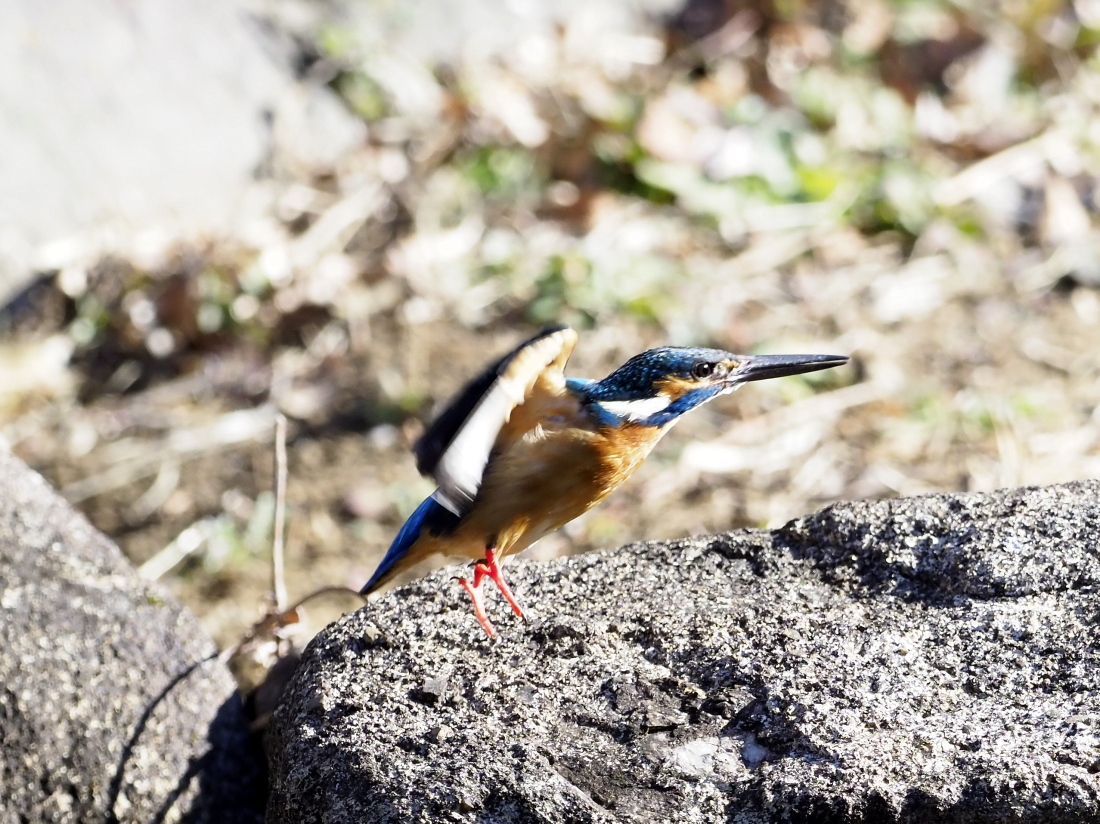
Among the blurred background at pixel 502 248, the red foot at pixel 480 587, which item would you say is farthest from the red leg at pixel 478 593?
the blurred background at pixel 502 248

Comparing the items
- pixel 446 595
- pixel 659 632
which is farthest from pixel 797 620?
pixel 446 595

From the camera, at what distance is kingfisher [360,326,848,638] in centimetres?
265

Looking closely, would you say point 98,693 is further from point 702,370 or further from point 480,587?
point 702,370

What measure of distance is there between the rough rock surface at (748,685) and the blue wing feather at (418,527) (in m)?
0.18

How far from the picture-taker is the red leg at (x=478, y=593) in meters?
2.63

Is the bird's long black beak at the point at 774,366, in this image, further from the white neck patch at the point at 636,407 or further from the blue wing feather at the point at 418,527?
the blue wing feather at the point at 418,527

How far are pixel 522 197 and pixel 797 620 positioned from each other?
446cm

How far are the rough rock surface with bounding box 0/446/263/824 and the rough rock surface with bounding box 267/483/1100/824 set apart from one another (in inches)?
14.2

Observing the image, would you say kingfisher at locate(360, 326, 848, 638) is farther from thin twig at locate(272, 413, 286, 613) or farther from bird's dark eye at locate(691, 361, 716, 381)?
thin twig at locate(272, 413, 286, 613)

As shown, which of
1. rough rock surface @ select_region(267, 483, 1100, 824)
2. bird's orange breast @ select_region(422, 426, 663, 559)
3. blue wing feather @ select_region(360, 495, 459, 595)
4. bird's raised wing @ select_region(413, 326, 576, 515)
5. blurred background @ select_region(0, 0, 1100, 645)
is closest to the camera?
rough rock surface @ select_region(267, 483, 1100, 824)

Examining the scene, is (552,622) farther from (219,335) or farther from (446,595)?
(219,335)

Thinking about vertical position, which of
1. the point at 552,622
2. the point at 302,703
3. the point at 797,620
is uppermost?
the point at 302,703

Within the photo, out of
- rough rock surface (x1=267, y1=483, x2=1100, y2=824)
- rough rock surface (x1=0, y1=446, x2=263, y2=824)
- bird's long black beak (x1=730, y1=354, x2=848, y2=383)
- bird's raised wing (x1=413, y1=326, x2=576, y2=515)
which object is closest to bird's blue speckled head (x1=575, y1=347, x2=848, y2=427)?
bird's long black beak (x1=730, y1=354, x2=848, y2=383)

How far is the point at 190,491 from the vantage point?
5.11 meters
